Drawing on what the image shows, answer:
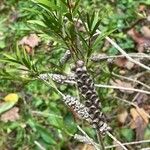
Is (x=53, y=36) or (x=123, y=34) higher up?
(x=53, y=36)

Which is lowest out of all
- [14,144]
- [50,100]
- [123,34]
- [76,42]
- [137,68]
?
[14,144]

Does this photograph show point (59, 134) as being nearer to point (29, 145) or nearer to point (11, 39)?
point (29, 145)

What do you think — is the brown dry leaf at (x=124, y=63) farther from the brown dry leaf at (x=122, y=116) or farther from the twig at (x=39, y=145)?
the twig at (x=39, y=145)

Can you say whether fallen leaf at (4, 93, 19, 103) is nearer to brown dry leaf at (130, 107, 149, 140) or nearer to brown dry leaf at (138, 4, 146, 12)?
brown dry leaf at (130, 107, 149, 140)

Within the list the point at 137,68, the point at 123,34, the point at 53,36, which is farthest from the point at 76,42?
the point at 123,34

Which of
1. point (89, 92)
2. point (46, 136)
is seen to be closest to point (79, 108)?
point (89, 92)

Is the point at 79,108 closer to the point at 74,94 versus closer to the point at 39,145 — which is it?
the point at 39,145
